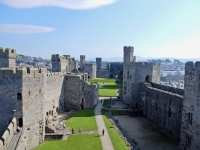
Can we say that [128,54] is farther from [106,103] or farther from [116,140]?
[116,140]

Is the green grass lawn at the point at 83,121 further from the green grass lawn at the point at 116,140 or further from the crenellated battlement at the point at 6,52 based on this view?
the crenellated battlement at the point at 6,52

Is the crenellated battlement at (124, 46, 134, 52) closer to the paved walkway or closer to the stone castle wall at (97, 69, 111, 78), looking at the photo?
the paved walkway

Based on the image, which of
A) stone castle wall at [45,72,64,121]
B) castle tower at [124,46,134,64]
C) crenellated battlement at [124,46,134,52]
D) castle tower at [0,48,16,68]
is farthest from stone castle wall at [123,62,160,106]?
castle tower at [0,48,16,68]

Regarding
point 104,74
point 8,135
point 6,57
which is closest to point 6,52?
point 6,57

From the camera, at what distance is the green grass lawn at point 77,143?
23.2 metres

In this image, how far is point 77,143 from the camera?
24.6 meters

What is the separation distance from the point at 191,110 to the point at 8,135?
60.6 feet

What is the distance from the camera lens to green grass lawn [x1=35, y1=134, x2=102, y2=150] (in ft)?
76.0

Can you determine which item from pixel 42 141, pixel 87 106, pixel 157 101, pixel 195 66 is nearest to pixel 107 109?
pixel 87 106

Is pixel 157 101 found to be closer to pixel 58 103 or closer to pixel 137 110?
pixel 137 110

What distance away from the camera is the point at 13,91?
21.5 m

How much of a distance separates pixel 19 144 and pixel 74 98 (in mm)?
24256

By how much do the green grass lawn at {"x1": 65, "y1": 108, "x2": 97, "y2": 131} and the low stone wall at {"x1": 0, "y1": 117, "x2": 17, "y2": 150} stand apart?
10.1 m

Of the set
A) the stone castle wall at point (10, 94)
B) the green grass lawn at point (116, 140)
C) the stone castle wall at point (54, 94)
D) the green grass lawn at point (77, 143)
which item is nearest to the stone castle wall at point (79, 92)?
the stone castle wall at point (54, 94)
